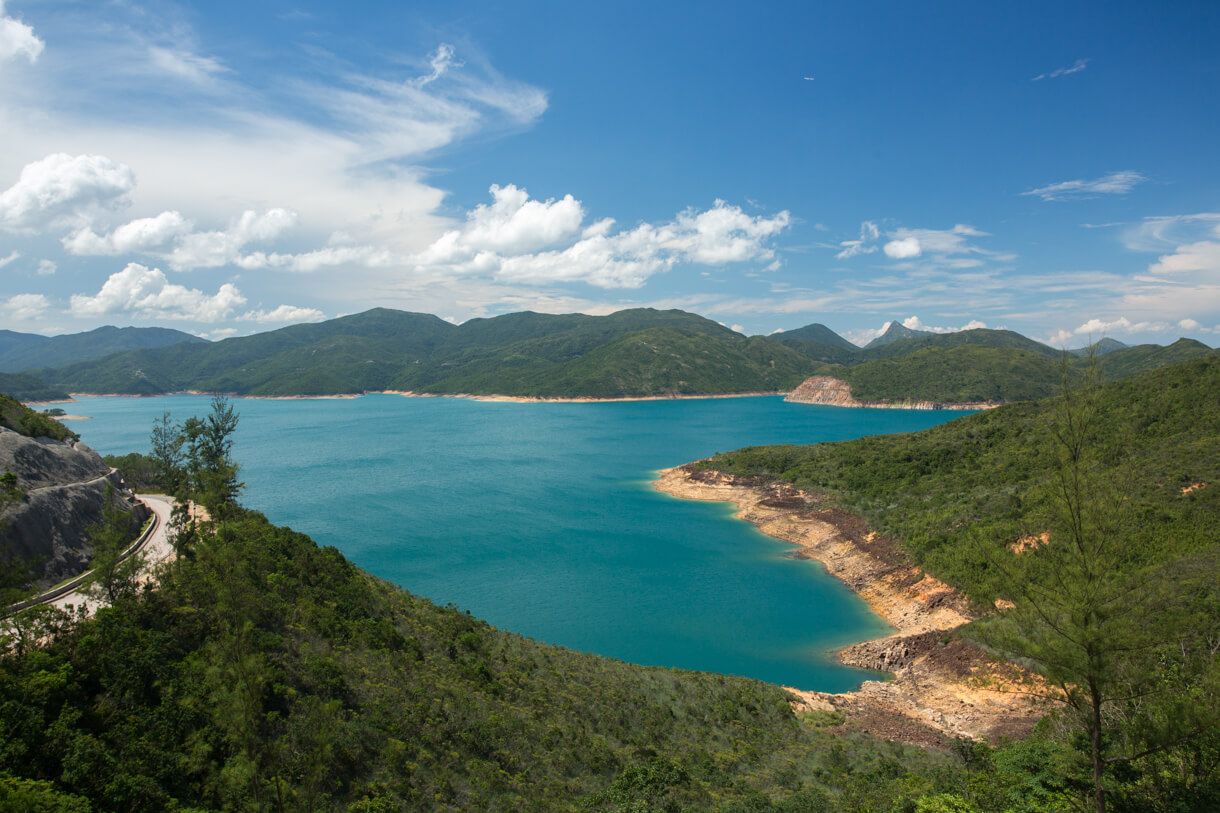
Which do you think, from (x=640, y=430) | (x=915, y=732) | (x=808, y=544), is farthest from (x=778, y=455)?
(x=640, y=430)

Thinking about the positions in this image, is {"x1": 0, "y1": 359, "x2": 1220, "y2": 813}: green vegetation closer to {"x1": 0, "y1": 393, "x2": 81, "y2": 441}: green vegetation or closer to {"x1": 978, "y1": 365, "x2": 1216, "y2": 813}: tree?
{"x1": 978, "y1": 365, "x2": 1216, "y2": 813}: tree

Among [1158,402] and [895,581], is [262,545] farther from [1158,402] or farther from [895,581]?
[1158,402]

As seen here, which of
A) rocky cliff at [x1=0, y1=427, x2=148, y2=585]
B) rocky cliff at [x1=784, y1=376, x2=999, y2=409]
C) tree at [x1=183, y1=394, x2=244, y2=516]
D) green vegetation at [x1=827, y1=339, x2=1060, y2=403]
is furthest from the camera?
rocky cliff at [x1=784, y1=376, x2=999, y2=409]

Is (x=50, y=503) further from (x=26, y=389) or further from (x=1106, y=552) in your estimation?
(x=26, y=389)

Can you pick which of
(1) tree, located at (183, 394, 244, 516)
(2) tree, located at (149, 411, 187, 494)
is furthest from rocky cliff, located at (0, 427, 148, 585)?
(2) tree, located at (149, 411, 187, 494)

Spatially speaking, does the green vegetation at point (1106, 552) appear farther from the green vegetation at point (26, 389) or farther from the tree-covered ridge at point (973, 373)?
the green vegetation at point (26, 389)

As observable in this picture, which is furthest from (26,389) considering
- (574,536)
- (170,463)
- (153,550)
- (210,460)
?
(153,550)

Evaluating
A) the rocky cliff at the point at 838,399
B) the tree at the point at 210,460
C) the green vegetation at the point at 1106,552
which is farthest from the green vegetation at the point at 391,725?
the rocky cliff at the point at 838,399
